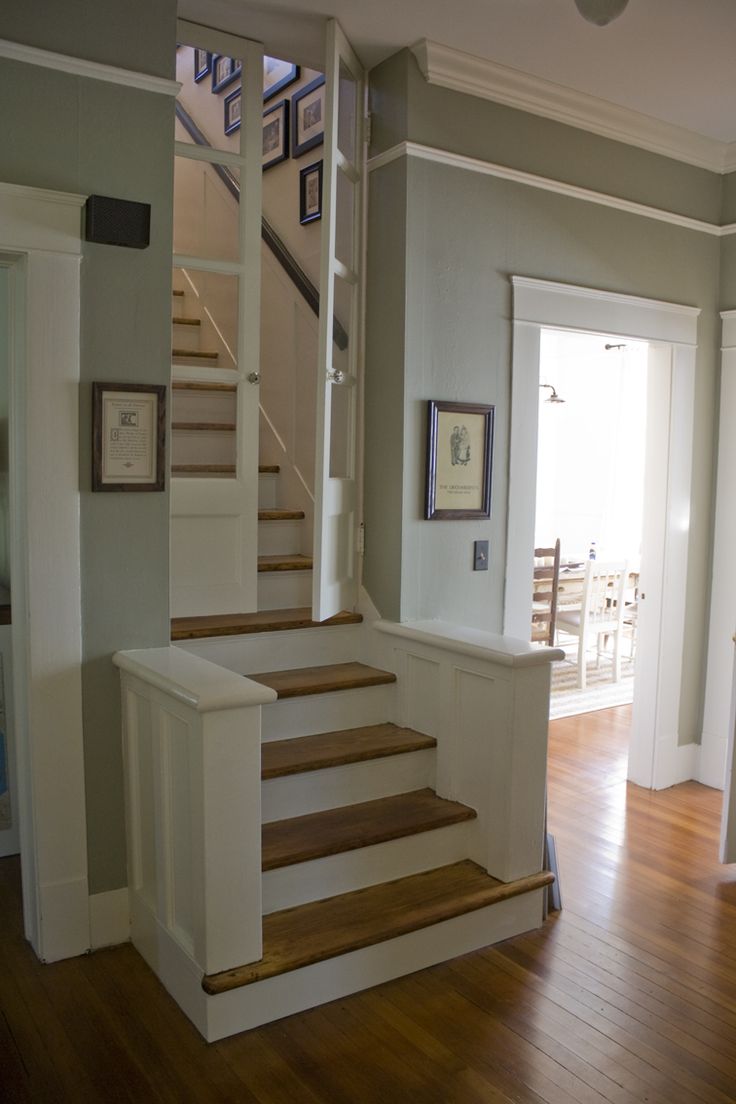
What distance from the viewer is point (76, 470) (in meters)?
2.55

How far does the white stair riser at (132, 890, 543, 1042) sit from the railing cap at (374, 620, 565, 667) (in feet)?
2.52

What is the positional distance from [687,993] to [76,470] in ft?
7.50

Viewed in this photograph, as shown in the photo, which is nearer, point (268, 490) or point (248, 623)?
point (248, 623)

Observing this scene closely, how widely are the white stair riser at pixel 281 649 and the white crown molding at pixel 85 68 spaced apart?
171 cm

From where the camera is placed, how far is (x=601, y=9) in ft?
7.72

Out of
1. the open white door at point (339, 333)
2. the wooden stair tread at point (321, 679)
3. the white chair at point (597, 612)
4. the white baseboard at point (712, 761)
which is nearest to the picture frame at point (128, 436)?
the open white door at point (339, 333)

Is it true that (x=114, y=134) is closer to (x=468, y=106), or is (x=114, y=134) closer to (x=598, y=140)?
(x=468, y=106)

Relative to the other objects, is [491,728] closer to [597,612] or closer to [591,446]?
[597,612]

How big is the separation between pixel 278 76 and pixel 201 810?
11.2ft

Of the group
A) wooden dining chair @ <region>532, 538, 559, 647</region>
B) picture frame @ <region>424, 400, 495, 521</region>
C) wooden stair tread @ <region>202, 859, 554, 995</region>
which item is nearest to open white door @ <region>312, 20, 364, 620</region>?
Answer: picture frame @ <region>424, 400, 495, 521</region>

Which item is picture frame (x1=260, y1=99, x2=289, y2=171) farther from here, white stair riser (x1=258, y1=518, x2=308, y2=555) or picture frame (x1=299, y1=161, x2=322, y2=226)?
white stair riser (x1=258, y1=518, x2=308, y2=555)

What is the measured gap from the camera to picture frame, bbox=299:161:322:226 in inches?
151

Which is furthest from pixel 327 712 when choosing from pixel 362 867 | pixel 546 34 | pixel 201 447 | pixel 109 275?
pixel 546 34

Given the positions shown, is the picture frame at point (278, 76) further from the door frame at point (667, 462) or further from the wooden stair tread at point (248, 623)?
the wooden stair tread at point (248, 623)
